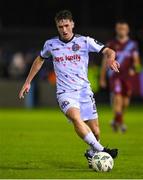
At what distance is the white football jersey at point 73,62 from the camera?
487 inches

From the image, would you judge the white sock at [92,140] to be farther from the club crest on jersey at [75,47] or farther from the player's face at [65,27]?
the player's face at [65,27]

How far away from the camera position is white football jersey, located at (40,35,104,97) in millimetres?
12367

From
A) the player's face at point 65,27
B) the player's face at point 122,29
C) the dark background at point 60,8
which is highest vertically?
the player's face at point 65,27

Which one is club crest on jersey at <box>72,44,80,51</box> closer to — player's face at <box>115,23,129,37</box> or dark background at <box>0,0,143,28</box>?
player's face at <box>115,23,129,37</box>

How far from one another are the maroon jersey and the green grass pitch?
135cm

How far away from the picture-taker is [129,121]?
930 inches

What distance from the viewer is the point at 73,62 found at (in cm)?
1242

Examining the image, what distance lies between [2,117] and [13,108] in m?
4.97

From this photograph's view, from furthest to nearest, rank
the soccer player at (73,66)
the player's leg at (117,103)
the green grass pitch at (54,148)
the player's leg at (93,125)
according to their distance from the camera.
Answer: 1. the player's leg at (117,103)
2. the player's leg at (93,125)
3. the soccer player at (73,66)
4. the green grass pitch at (54,148)

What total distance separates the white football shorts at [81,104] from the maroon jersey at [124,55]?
7.43 meters

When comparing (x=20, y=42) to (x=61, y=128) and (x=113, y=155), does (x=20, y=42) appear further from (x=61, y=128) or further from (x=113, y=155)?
(x=113, y=155)

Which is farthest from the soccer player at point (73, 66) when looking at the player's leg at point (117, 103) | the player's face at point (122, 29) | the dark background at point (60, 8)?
the dark background at point (60, 8)

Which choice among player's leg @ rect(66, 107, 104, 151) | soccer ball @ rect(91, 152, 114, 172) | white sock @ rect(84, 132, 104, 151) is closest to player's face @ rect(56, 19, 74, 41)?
player's leg @ rect(66, 107, 104, 151)

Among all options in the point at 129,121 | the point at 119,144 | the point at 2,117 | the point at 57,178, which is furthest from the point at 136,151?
the point at 2,117
